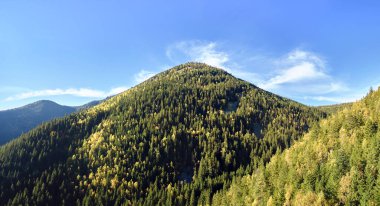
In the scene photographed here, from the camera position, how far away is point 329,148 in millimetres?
169250

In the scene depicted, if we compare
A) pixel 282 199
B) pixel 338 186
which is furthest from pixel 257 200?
pixel 338 186

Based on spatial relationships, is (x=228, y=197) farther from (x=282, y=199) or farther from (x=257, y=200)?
(x=282, y=199)

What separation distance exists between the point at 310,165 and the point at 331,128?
37.2m

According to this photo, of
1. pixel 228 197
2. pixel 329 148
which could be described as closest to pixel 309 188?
pixel 329 148

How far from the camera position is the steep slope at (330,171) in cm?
12825

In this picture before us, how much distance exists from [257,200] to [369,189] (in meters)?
56.9

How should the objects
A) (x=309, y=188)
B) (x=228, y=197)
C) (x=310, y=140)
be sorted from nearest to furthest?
1. (x=309, y=188)
2. (x=228, y=197)
3. (x=310, y=140)

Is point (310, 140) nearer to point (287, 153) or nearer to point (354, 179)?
point (287, 153)

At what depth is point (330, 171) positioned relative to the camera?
479ft

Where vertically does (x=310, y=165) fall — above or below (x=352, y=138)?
below

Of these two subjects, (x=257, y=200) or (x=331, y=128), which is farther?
(x=331, y=128)

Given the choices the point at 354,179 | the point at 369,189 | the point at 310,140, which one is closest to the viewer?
the point at 369,189

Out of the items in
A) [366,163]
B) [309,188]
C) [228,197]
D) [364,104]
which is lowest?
[228,197]

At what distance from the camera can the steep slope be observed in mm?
128250
